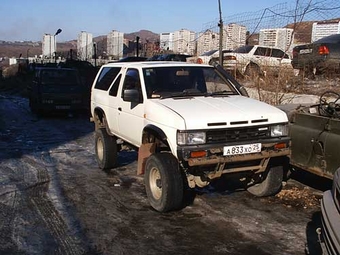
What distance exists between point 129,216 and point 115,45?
3079 centimetres

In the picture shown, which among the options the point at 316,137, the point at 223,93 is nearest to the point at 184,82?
the point at 223,93

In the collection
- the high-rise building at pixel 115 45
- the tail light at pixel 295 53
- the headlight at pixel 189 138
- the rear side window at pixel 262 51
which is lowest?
the headlight at pixel 189 138

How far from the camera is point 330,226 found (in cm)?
312

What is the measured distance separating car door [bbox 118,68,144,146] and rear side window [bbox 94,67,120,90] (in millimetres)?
593

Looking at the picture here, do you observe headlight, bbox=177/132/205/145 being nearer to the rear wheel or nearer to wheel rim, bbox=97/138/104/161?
wheel rim, bbox=97/138/104/161

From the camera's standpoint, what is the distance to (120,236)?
15.7 ft

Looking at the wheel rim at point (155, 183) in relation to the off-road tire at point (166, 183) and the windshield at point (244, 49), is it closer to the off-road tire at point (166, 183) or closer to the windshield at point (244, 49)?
the off-road tire at point (166, 183)

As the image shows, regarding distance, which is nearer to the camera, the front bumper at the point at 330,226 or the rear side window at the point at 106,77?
the front bumper at the point at 330,226

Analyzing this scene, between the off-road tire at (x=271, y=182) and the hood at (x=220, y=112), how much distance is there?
79 centimetres

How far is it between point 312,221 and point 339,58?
299 inches

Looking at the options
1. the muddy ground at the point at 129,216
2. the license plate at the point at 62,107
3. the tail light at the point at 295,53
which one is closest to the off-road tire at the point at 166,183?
the muddy ground at the point at 129,216

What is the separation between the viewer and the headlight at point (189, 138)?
16.7 feet

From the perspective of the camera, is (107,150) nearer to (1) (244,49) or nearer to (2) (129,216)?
(2) (129,216)

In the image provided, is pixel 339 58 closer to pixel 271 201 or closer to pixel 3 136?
pixel 271 201
